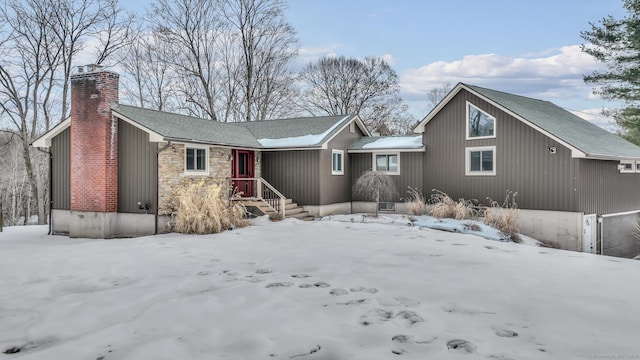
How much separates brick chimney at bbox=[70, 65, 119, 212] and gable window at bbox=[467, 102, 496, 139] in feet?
41.8

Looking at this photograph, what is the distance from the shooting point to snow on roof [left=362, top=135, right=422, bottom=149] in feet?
57.5

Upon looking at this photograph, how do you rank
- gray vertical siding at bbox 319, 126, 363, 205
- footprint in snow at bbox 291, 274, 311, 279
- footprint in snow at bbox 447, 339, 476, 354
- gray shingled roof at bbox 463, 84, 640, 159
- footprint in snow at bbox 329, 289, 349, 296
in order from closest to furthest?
footprint in snow at bbox 447, 339, 476, 354 → footprint in snow at bbox 329, 289, 349, 296 → footprint in snow at bbox 291, 274, 311, 279 → gray shingled roof at bbox 463, 84, 640, 159 → gray vertical siding at bbox 319, 126, 363, 205

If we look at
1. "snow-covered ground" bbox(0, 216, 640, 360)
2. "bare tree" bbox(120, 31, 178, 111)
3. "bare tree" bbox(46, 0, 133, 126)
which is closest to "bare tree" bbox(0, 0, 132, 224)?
"bare tree" bbox(46, 0, 133, 126)

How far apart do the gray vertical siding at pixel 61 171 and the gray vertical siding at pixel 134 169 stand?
2.68 metres

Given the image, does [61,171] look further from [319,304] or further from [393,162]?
[319,304]

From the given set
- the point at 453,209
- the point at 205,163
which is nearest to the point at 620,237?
the point at 453,209

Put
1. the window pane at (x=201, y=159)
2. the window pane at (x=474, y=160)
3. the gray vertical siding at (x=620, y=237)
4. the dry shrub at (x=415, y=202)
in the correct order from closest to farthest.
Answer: the window pane at (x=201, y=159) < the gray vertical siding at (x=620, y=237) < the window pane at (x=474, y=160) < the dry shrub at (x=415, y=202)

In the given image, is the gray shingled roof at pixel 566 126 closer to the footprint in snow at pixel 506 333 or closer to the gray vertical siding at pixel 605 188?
the gray vertical siding at pixel 605 188

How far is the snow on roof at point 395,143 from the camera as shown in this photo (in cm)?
1754

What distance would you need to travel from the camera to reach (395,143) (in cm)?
1806

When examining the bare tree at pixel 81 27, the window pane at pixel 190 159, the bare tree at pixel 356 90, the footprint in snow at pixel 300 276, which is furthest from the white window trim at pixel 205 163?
the bare tree at pixel 356 90

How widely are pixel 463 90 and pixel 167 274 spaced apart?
1326cm

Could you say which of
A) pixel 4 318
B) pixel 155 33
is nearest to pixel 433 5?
pixel 4 318

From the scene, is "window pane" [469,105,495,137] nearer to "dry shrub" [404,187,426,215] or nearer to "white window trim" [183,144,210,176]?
"dry shrub" [404,187,426,215]
